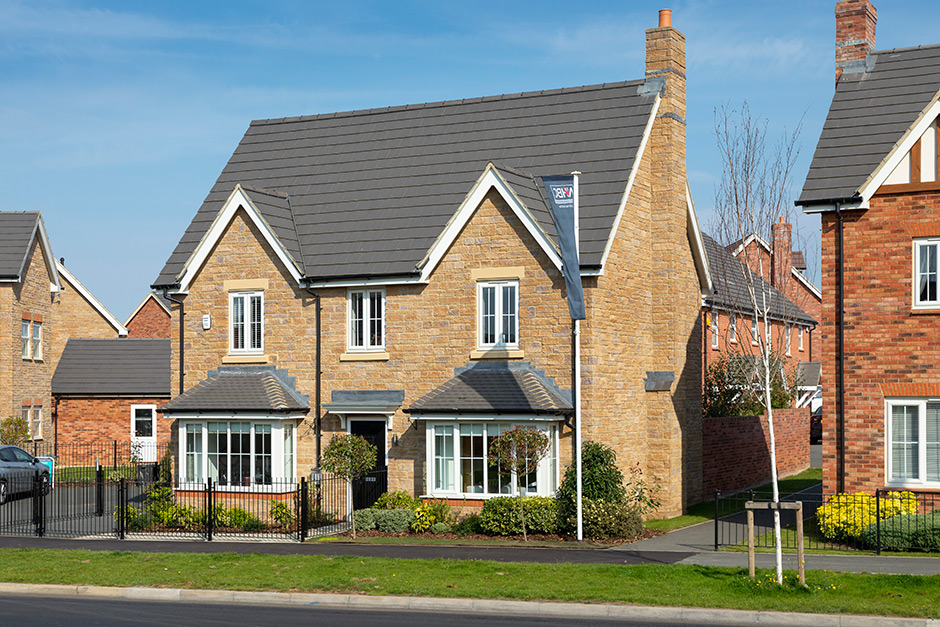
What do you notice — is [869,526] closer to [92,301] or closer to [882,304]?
[882,304]

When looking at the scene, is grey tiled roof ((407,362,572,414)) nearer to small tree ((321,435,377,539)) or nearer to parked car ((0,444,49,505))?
small tree ((321,435,377,539))

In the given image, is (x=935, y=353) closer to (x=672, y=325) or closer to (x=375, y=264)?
(x=672, y=325)

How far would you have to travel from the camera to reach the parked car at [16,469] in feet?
105

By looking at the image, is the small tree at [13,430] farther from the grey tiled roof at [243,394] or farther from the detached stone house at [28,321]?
the grey tiled roof at [243,394]

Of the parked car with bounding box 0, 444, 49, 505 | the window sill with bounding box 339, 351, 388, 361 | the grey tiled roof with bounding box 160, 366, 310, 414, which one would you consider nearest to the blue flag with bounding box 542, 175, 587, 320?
the window sill with bounding box 339, 351, 388, 361

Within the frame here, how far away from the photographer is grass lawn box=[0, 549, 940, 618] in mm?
15227

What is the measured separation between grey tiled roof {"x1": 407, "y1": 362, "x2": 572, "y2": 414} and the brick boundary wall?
714cm

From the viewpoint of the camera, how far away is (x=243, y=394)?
27.6 meters

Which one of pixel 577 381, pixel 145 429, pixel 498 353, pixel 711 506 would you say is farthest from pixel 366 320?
pixel 145 429

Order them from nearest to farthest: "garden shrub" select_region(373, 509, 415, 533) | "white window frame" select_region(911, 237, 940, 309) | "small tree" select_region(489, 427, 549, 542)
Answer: "white window frame" select_region(911, 237, 940, 309) < "small tree" select_region(489, 427, 549, 542) < "garden shrub" select_region(373, 509, 415, 533)

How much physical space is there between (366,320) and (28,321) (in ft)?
76.3

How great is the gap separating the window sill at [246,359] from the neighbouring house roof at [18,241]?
59.5ft

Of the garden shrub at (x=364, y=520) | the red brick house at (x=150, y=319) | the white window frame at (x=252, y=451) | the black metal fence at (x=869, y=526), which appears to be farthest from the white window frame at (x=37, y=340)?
the black metal fence at (x=869, y=526)

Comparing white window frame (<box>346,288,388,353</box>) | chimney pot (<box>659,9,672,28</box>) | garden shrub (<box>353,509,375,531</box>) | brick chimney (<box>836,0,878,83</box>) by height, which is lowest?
garden shrub (<box>353,509,375,531</box>)
